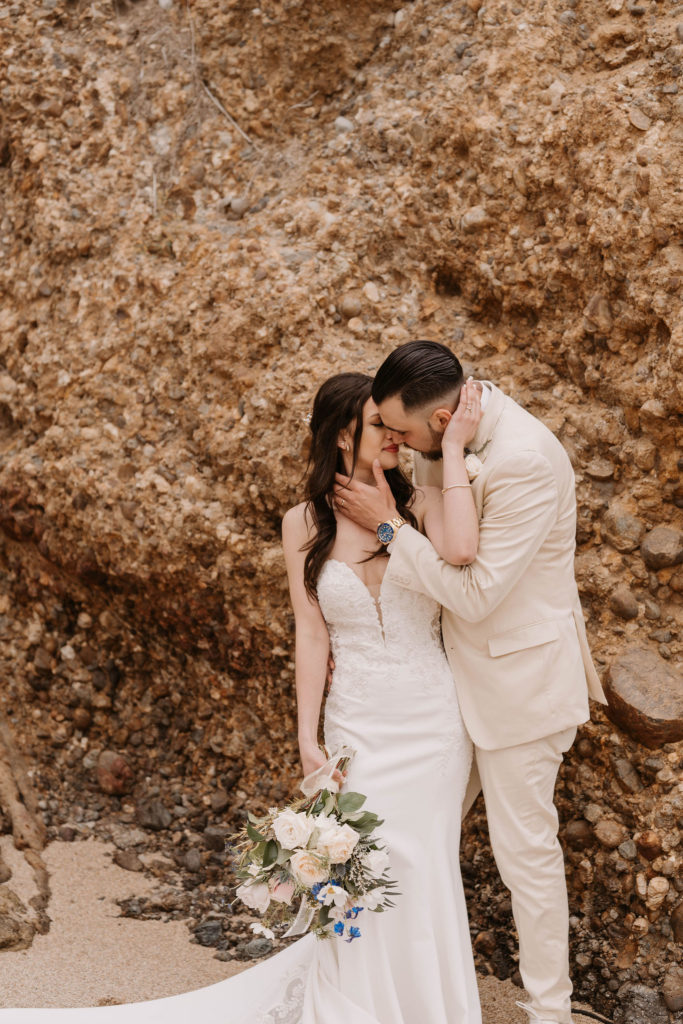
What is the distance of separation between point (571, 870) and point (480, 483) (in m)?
2.23

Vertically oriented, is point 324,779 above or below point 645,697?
above

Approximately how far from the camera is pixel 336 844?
3387mm

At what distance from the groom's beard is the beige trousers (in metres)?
1.25

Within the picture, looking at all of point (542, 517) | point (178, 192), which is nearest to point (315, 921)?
point (542, 517)

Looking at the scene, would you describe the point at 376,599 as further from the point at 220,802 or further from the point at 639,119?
the point at 639,119

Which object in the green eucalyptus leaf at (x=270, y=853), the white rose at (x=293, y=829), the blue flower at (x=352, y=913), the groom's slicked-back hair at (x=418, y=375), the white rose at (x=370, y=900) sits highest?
the groom's slicked-back hair at (x=418, y=375)

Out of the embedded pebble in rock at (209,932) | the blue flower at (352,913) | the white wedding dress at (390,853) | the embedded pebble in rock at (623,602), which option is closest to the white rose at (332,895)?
the blue flower at (352,913)

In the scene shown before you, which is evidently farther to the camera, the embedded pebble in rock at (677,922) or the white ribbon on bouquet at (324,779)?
the embedded pebble in rock at (677,922)

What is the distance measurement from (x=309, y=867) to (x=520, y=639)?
1.26m

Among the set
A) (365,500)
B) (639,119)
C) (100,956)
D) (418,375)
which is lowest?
(100,956)

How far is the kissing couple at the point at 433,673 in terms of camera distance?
12.4 ft

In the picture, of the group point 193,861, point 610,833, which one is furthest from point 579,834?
point 193,861

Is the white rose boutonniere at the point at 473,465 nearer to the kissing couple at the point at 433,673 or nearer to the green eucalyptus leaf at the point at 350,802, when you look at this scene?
the kissing couple at the point at 433,673

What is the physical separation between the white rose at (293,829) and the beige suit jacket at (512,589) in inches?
34.4
